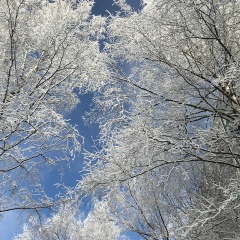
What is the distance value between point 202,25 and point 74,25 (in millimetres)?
2367

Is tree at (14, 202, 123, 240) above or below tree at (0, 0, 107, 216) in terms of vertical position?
below

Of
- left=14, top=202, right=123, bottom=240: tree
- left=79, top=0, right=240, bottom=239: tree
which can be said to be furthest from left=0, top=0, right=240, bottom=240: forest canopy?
left=14, top=202, right=123, bottom=240: tree

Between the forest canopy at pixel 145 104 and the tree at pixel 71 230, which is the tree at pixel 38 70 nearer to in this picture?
the forest canopy at pixel 145 104

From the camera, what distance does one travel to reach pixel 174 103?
5051 millimetres

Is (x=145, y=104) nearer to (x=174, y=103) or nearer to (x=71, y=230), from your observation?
(x=174, y=103)

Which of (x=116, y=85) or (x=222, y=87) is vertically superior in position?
(x=116, y=85)

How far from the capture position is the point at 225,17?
4555mm

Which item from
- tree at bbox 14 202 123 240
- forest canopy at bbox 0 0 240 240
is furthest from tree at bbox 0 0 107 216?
tree at bbox 14 202 123 240

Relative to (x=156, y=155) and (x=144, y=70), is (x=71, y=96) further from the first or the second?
(x=156, y=155)

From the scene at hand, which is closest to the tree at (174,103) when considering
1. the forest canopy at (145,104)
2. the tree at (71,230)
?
the forest canopy at (145,104)

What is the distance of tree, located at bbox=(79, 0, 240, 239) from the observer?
13.8 ft

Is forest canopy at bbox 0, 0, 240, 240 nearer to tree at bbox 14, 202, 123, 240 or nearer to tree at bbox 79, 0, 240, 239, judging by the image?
tree at bbox 79, 0, 240, 239

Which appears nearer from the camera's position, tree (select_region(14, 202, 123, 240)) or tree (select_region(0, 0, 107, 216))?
tree (select_region(0, 0, 107, 216))

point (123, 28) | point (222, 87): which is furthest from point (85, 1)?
point (222, 87)
